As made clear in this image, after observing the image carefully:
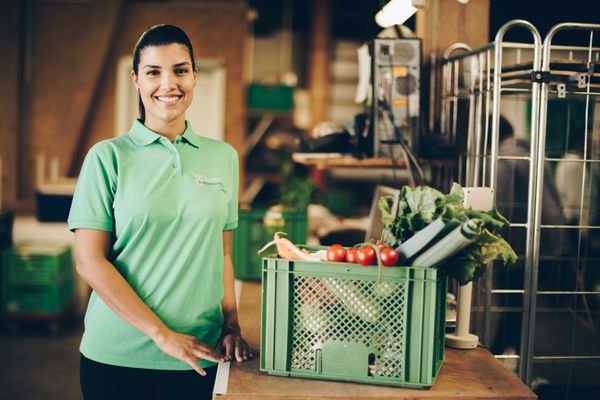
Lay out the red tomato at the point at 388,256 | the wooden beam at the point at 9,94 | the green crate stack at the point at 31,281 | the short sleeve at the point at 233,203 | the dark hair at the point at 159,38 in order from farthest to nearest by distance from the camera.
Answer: the wooden beam at the point at 9,94 < the green crate stack at the point at 31,281 < the short sleeve at the point at 233,203 < the dark hair at the point at 159,38 < the red tomato at the point at 388,256

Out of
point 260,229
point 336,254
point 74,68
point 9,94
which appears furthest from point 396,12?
point 9,94

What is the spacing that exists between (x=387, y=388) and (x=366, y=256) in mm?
337

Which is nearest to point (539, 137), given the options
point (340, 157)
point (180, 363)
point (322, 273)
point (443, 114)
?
point (443, 114)

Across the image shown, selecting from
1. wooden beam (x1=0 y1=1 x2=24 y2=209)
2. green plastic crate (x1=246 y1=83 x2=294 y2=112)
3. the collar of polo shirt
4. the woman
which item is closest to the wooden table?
the woman

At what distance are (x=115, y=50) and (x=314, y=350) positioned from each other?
7.95 meters

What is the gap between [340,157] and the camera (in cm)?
319

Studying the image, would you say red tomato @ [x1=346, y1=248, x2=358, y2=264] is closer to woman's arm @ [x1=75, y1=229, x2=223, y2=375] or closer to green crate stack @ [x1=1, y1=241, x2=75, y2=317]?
woman's arm @ [x1=75, y1=229, x2=223, y2=375]

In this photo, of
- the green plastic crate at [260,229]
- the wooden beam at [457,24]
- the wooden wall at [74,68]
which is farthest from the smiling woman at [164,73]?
the wooden wall at [74,68]

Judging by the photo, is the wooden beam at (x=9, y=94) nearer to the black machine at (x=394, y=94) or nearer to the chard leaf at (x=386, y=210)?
the black machine at (x=394, y=94)

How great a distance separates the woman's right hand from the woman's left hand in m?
0.06

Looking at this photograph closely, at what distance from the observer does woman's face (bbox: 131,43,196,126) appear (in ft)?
5.64

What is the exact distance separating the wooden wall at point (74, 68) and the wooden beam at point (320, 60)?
1395 millimetres

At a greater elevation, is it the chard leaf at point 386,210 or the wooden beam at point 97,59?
the wooden beam at point 97,59

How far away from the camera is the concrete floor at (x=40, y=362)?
408 centimetres
